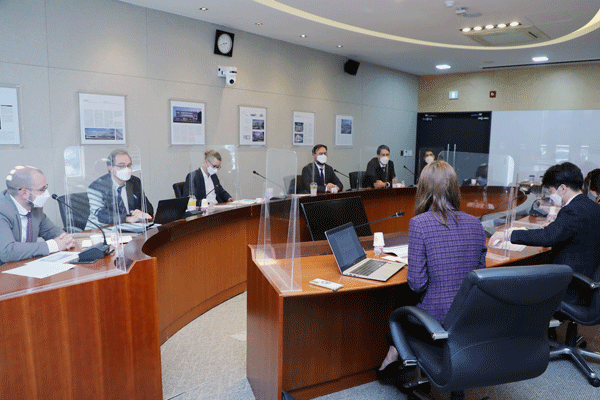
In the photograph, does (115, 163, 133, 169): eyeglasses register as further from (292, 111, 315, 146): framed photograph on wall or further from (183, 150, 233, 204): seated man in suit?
(292, 111, 315, 146): framed photograph on wall

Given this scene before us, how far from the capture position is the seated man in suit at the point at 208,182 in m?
4.16

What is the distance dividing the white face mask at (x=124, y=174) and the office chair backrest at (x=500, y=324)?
223 cm

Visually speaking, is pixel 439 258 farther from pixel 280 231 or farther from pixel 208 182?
pixel 208 182

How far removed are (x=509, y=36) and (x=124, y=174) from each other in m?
4.79

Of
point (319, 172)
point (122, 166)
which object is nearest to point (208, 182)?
point (122, 166)

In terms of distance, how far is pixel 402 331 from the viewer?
192 centimetres

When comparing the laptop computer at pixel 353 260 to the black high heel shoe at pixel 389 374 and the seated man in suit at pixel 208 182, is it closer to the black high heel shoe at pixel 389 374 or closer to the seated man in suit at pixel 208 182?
the black high heel shoe at pixel 389 374

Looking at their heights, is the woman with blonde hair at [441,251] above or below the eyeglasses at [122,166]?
below

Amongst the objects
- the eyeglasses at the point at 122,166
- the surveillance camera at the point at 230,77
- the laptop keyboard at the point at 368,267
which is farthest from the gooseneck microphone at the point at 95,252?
the surveillance camera at the point at 230,77

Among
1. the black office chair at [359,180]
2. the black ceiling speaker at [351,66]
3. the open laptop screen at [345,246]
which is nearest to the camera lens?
the open laptop screen at [345,246]

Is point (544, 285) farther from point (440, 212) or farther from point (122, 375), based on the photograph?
point (122, 375)

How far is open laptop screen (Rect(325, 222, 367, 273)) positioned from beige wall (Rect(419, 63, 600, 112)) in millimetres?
6521

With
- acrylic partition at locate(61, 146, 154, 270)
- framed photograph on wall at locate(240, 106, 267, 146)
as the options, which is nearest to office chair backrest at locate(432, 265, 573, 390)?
acrylic partition at locate(61, 146, 154, 270)

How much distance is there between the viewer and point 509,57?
6.69 metres
